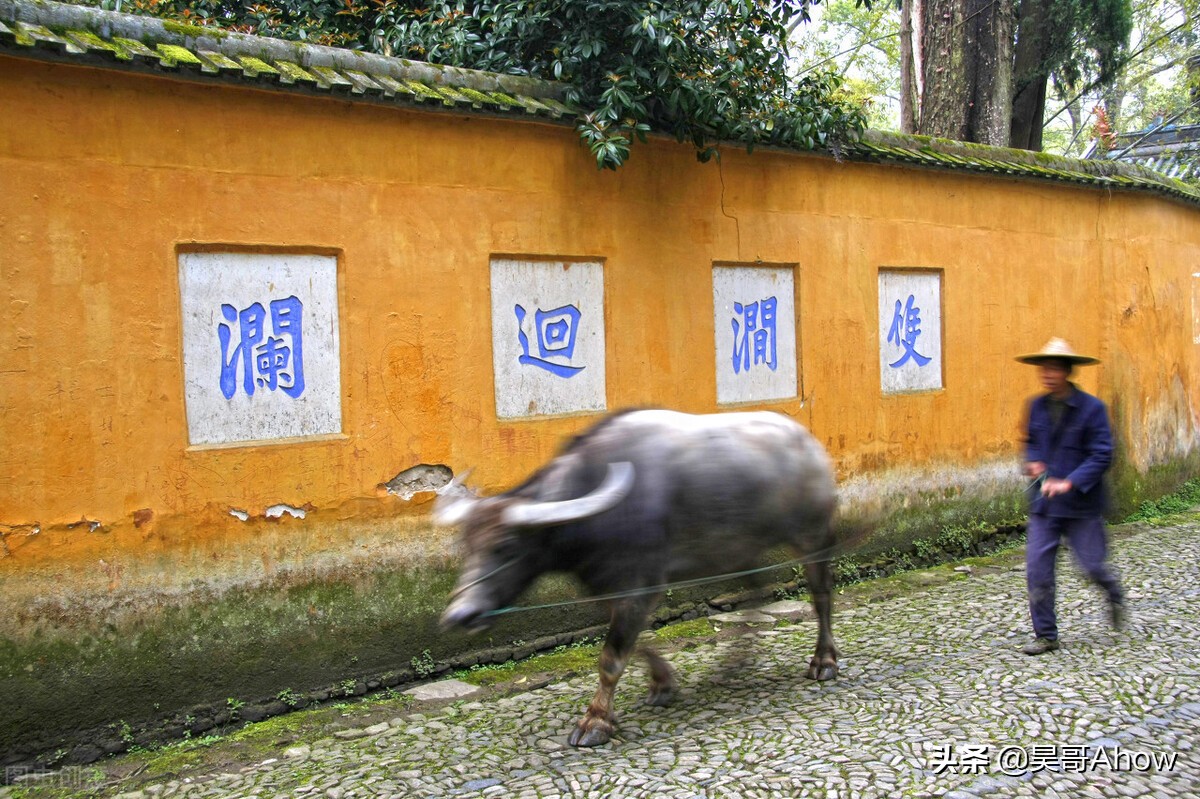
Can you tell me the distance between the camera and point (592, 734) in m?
4.54

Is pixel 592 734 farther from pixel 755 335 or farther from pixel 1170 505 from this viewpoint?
pixel 1170 505

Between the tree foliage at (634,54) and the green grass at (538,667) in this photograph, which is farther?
the tree foliage at (634,54)

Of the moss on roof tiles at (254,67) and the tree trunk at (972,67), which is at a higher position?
the tree trunk at (972,67)

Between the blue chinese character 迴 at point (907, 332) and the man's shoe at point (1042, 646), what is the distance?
316 cm

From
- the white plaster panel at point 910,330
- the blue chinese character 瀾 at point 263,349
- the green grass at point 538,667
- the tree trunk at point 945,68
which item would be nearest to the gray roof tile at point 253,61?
the blue chinese character 瀾 at point 263,349

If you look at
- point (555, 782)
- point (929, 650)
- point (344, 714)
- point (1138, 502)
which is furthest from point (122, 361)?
point (1138, 502)

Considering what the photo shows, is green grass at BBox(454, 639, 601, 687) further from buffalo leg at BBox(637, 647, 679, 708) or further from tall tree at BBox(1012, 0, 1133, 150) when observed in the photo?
tall tree at BBox(1012, 0, 1133, 150)

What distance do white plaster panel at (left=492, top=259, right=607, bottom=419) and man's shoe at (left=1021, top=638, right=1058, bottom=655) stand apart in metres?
2.91

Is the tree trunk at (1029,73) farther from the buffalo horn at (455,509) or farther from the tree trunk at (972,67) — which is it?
the buffalo horn at (455,509)

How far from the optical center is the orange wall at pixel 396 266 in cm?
462

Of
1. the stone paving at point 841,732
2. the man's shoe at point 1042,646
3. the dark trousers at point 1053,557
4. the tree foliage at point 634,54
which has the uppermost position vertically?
the tree foliage at point 634,54

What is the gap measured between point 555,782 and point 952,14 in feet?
36.4

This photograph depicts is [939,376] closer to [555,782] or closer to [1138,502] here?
[1138,502]

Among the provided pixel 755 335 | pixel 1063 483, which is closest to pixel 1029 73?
pixel 755 335
